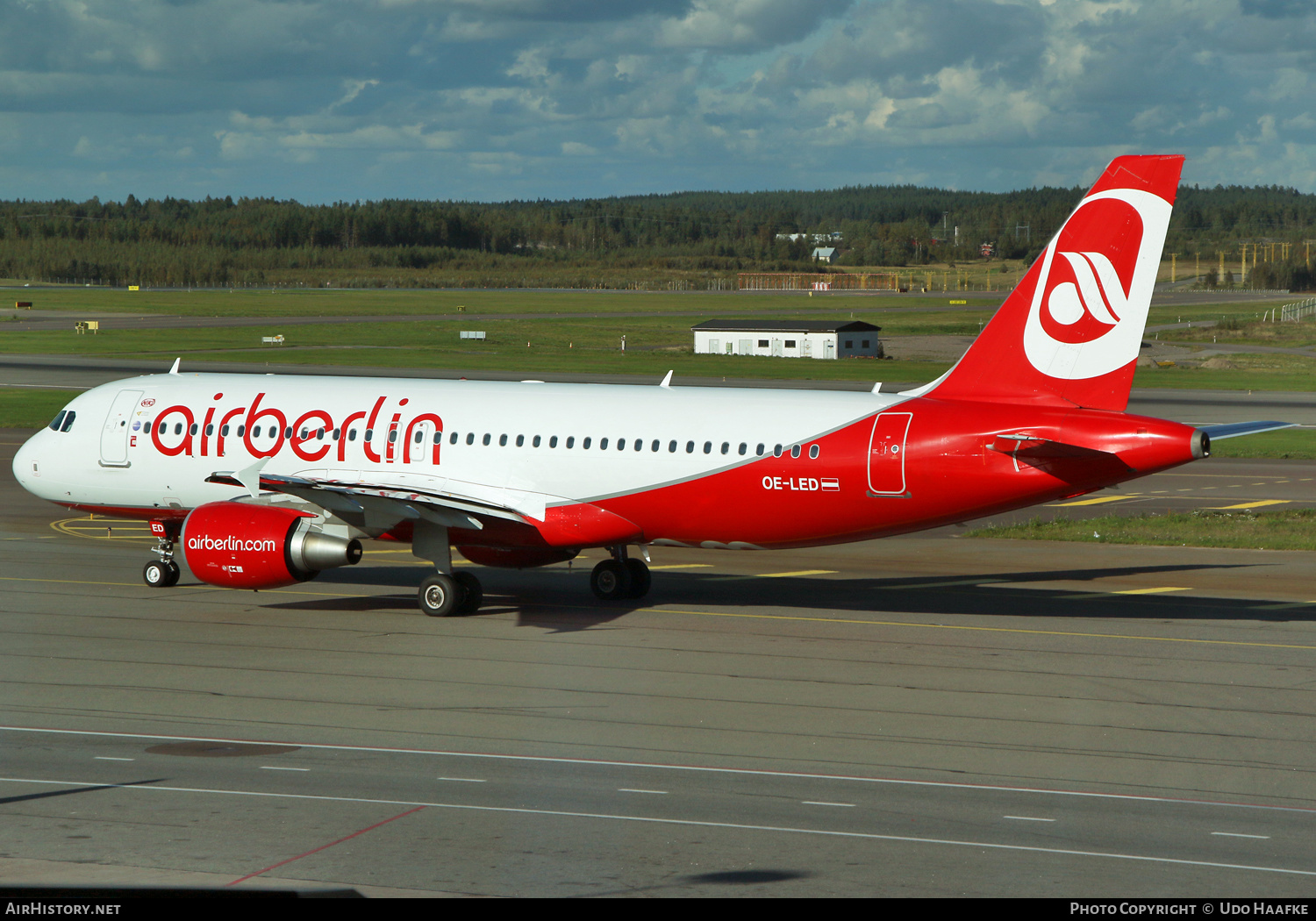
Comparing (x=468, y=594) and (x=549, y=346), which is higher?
(x=549, y=346)

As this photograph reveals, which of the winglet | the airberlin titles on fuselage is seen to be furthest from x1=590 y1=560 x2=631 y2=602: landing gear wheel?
the winglet

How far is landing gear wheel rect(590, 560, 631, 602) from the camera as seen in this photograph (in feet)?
105

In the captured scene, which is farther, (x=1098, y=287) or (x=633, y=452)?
(x=633, y=452)

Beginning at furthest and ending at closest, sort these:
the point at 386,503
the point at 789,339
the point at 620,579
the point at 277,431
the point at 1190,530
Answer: the point at 789,339
the point at 1190,530
the point at 277,431
the point at 620,579
the point at 386,503

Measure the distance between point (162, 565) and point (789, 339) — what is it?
99.1 metres

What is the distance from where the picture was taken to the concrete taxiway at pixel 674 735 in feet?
50.1

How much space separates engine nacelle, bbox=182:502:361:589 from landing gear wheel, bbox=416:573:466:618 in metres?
1.84

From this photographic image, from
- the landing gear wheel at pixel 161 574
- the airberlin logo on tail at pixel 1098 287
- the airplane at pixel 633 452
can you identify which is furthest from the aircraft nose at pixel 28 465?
the airberlin logo on tail at pixel 1098 287

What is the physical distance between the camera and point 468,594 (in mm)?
30203

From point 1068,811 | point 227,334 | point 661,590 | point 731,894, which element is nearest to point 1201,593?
point 661,590

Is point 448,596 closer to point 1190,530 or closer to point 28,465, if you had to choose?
point 28,465

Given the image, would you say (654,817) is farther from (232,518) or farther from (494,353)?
(494,353)

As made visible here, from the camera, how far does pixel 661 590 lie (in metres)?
33.6

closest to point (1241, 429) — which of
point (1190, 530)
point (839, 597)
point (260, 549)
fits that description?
point (839, 597)
